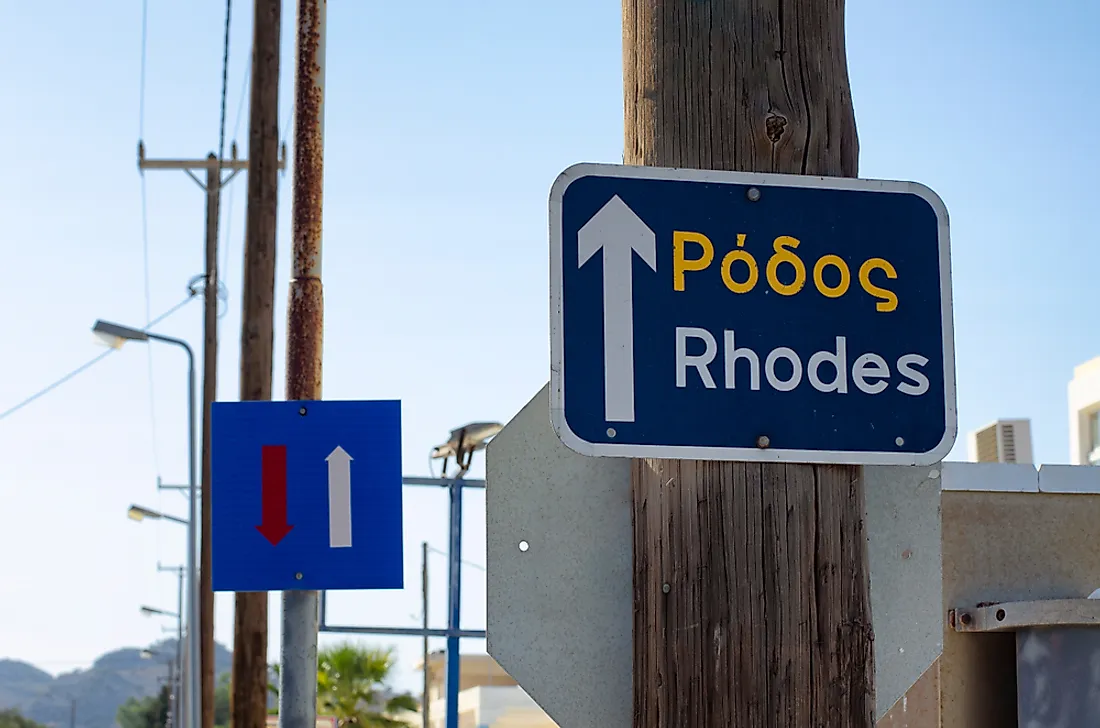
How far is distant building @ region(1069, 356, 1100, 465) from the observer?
44156 millimetres

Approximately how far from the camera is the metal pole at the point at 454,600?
732 cm

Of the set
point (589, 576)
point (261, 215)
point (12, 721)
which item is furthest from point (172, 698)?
point (589, 576)

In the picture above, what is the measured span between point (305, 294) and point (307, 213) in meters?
0.45

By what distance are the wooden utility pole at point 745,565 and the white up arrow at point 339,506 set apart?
261cm

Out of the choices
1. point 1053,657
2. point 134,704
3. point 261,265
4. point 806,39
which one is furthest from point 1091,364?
point 134,704

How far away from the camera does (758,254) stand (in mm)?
2625

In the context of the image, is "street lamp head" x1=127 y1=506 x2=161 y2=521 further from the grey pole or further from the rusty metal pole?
the rusty metal pole

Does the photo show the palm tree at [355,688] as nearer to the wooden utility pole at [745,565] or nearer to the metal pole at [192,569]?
the metal pole at [192,569]

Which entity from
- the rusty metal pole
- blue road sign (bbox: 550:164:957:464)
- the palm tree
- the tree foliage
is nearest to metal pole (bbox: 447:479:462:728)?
the rusty metal pole

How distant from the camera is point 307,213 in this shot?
6801mm

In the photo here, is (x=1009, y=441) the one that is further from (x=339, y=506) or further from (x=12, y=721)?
(x=12, y=721)

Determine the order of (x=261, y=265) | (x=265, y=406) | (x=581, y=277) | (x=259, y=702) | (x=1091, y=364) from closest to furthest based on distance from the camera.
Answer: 1. (x=581, y=277)
2. (x=265, y=406)
3. (x=259, y=702)
4. (x=261, y=265)
5. (x=1091, y=364)

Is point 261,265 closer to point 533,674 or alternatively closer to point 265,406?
point 265,406

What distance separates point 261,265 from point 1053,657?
7720 mm
